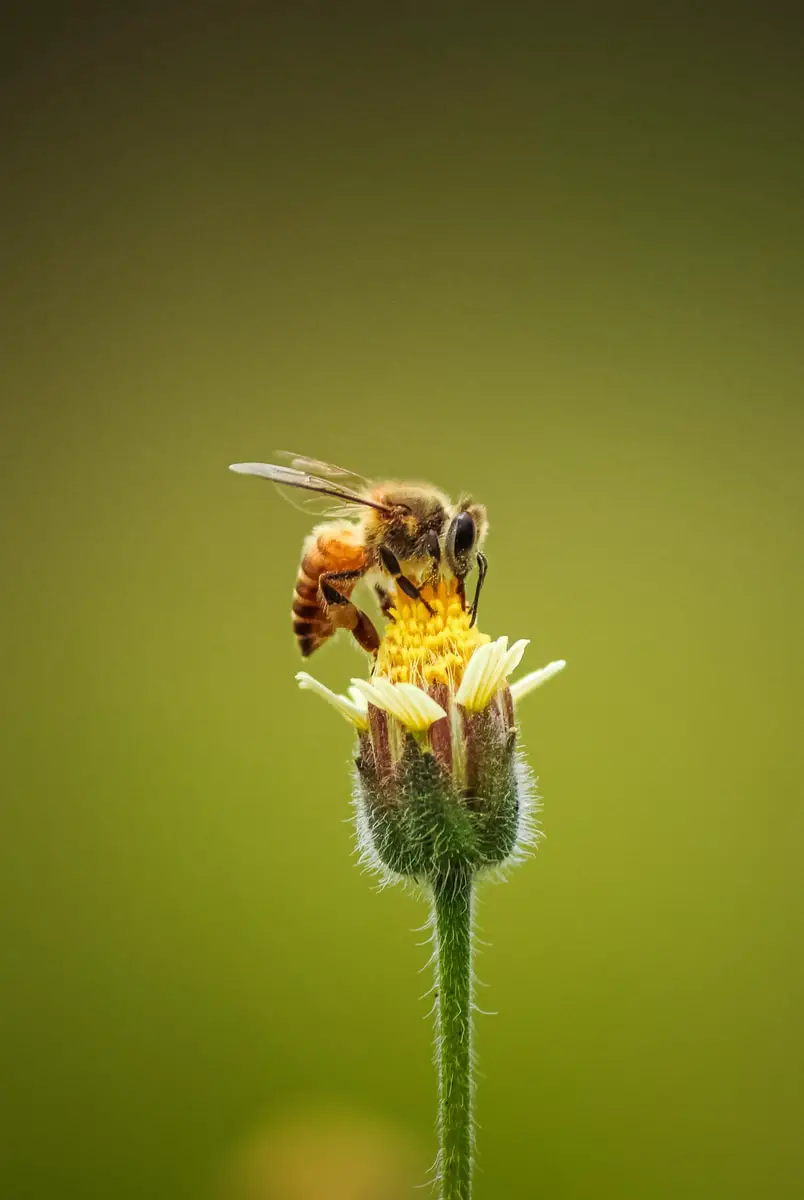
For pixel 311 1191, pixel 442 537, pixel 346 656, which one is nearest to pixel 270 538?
pixel 346 656

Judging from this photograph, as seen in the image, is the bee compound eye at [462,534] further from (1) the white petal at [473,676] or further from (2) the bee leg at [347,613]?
(1) the white petal at [473,676]

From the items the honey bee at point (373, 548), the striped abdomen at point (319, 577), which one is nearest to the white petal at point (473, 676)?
the honey bee at point (373, 548)

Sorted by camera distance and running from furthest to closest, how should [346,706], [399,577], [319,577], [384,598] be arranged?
1. [319,577]
2. [384,598]
3. [399,577]
4. [346,706]

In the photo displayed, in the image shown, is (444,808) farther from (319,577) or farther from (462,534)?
(319,577)

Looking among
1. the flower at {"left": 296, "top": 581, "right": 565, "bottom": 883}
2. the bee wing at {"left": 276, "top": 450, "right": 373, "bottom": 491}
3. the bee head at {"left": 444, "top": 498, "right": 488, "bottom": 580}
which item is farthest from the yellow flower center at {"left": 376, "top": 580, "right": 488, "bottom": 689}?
the bee wing at {"left": 276, "top": 450, "right": 373, "bottom": 491}

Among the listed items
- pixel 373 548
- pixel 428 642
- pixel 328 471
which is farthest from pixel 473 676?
pixel 328 471

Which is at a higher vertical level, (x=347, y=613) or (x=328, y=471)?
(x=328, y=471)

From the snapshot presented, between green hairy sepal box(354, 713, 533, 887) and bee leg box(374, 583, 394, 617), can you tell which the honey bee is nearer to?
bee leg box(374, 583, 394, 617)

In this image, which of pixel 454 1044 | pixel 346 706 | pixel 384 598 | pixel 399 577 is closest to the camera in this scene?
pixel 454 1044
